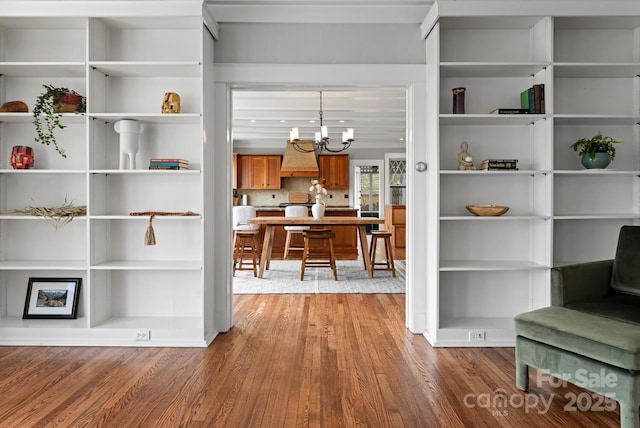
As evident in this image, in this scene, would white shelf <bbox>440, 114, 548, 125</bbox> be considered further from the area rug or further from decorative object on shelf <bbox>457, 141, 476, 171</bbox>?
the area rug

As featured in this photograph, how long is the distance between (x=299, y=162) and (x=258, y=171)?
1017 millimetres

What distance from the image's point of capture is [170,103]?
3150 mm

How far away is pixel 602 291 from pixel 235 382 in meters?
2.36

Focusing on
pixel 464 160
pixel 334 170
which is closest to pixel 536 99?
pixel 464 160

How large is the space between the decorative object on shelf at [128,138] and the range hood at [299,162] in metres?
6.27

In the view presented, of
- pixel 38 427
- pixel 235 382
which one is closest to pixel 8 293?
pixel 38 427

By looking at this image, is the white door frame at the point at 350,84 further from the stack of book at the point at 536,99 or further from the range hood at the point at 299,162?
the range hood at the point at 299,162

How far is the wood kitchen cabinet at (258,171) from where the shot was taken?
9594mm

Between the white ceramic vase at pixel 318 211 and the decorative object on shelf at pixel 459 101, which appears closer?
the decorative object on shelf at pixel 459 101

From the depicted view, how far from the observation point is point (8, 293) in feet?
11.1

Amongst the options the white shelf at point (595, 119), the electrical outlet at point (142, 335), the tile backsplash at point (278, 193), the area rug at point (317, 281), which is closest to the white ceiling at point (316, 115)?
the tile backsplash at point (278, 193)

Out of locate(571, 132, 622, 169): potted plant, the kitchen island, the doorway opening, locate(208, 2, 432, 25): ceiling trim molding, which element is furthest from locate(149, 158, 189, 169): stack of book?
the doorway opening

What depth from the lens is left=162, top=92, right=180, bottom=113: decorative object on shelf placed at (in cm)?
315

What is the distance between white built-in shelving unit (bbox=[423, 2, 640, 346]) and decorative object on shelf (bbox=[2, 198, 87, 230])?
2720 mm
